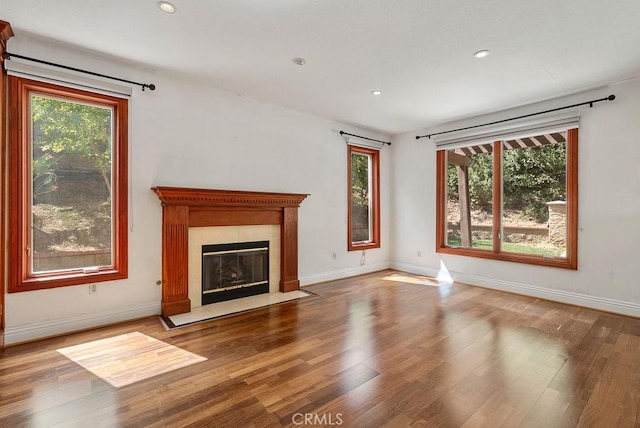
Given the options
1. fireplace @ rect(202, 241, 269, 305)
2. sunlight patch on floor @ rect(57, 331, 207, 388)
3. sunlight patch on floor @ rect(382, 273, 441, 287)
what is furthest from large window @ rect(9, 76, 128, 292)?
sunlight patch on floor @ rect(382, 273, 441, 287)

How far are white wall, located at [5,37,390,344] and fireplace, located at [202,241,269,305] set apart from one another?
1.82ft

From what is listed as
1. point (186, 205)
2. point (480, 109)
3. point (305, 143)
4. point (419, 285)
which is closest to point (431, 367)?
point (419, 285)

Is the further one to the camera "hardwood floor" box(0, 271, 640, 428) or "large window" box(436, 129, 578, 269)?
"large window" box(436, 129, 578, 269)

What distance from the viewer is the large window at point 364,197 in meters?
5.50

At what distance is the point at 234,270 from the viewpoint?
3.92 metres

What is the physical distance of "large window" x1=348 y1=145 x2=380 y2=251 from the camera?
5.50 metres

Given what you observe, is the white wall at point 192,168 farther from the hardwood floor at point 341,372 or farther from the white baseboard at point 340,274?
the hardwood floor at point 341,372

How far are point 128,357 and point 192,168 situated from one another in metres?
2.08

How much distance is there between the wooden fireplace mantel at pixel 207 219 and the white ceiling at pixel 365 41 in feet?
4.45

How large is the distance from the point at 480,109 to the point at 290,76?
2.90 m

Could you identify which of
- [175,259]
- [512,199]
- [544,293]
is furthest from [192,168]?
[544,293]

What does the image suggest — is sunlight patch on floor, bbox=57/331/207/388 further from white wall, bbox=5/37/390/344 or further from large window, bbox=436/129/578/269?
large window, bbox=436/129/578/269

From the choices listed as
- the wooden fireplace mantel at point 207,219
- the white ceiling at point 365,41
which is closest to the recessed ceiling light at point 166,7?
the white ceiling at point 365,41

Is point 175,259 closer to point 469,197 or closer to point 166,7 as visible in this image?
point 166,7
